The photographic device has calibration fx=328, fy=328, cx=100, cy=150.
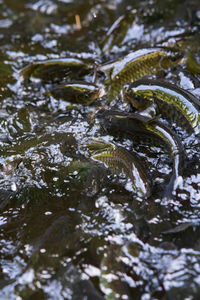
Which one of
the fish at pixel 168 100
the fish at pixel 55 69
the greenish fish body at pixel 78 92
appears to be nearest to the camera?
the fish at pixel 168 100

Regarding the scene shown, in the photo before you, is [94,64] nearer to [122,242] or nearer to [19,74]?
[19,74]

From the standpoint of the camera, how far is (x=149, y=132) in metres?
2.09

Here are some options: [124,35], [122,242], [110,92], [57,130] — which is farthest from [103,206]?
[124,35]

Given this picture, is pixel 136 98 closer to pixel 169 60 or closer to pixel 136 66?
pixel 136 66

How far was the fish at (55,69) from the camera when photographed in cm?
282

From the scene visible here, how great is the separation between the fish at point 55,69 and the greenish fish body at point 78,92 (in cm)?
24

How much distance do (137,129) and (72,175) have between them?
1.70 ft

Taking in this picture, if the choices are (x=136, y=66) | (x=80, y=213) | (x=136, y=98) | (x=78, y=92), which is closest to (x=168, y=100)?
(x=136, y=98)

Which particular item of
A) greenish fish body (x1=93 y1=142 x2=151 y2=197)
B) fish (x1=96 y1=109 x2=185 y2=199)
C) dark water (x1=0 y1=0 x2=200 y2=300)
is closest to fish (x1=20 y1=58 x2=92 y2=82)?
dark water (x1=0 y1=0 x2=200 y2=300)

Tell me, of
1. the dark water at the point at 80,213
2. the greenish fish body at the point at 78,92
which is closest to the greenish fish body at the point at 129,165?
the dark water at the point at 80,213

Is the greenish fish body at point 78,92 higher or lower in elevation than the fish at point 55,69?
lower

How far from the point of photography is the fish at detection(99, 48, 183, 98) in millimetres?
2576

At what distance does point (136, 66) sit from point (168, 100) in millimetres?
547

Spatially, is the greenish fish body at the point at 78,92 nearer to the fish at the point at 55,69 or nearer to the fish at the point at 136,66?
the fish at the point at 136,66
